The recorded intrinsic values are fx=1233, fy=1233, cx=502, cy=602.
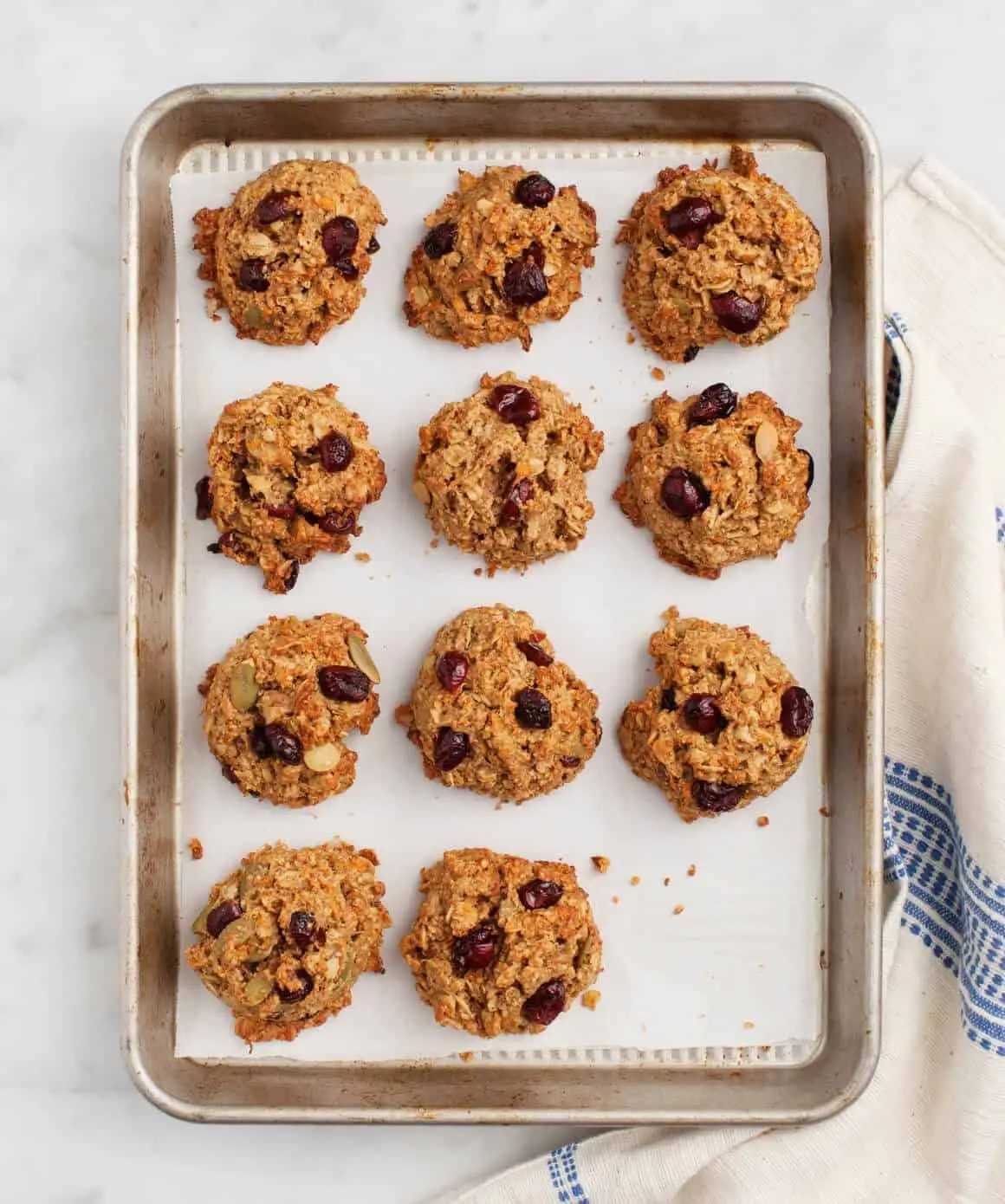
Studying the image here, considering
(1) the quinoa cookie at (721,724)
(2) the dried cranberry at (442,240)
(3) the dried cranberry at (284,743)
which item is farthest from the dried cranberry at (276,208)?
(1) the quinoa cookie at (721,724)

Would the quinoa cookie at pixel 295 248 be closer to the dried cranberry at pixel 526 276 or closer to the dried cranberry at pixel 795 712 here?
the dried cranberry at pixel 526 276

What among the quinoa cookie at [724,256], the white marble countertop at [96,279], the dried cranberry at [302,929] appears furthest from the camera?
the white marble countertop at [96,279]

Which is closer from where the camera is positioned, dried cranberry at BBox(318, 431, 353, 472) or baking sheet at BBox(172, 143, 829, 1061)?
dried cranberry at BBox(318, 431, 353, 472)

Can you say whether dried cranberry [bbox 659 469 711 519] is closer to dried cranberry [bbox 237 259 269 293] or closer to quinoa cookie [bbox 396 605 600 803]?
quinoa cookie [bbox 396 605 600 803]

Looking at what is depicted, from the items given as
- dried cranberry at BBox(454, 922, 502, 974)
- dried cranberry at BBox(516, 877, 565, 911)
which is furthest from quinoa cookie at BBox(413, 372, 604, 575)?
dried cranberry at BBox(454, 922, 502, 974)

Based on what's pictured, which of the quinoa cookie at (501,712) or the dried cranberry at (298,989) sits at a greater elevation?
the quinoa cookie at (501,712)

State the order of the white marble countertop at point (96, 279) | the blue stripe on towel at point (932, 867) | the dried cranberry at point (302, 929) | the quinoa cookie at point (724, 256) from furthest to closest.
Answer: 1. the white marble countertop at point (96, 279)
2. the blue stripe on towel at point (932, 867)
3. the quinoa cookie at point (724, 256)
4. the dried cranberry at point (302, 929)
